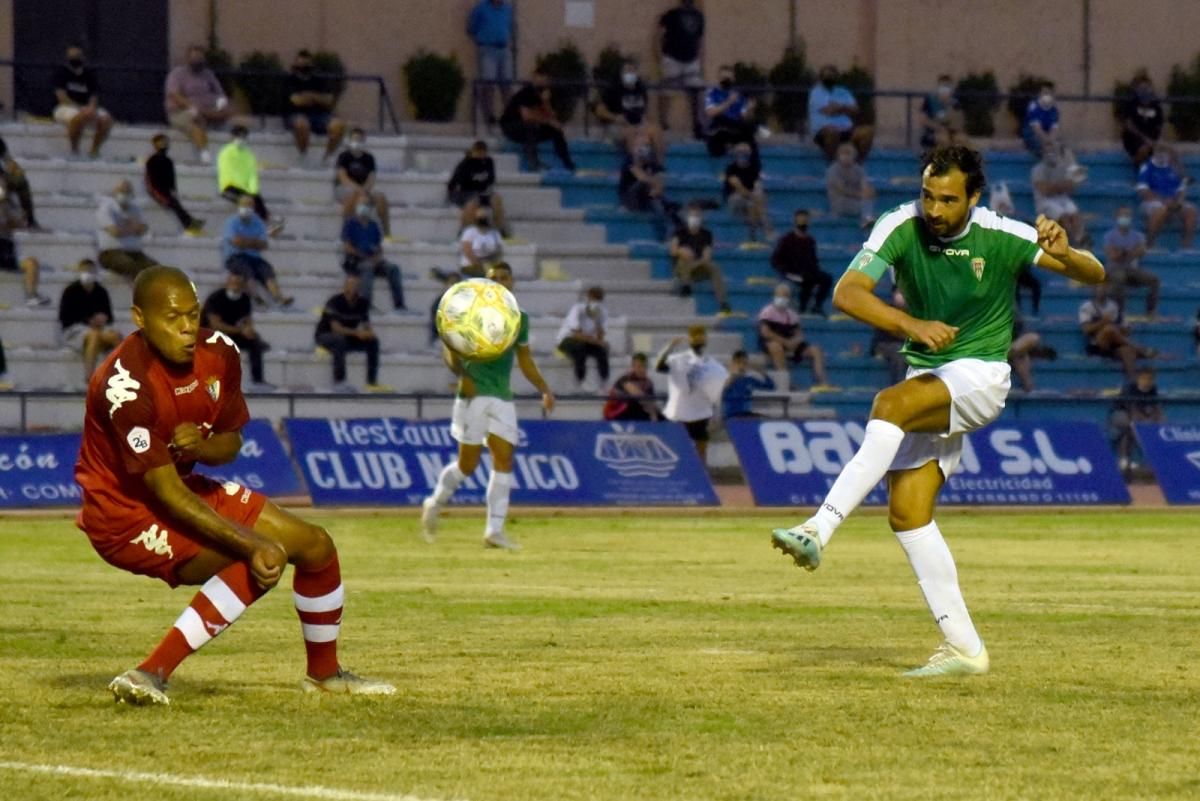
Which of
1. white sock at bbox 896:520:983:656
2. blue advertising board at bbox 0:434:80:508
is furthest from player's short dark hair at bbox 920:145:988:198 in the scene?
blue advertising board at bbox 0:434:80:508

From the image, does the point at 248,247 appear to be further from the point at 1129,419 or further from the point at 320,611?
the point at 320,611

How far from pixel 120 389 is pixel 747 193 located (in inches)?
1123

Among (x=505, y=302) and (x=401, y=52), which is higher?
(x=401, y=52)

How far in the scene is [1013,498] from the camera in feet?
94.0

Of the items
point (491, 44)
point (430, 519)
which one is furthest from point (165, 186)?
point (430, 519)

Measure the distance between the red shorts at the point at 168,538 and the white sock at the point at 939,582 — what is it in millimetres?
3077

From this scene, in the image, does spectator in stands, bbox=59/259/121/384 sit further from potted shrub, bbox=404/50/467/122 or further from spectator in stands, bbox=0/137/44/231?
potted shrub, bbox=404/50/467/122

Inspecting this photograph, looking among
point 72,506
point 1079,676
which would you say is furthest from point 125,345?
point 72,506

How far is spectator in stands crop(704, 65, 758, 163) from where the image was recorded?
123 feet

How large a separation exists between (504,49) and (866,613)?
24.8 metres

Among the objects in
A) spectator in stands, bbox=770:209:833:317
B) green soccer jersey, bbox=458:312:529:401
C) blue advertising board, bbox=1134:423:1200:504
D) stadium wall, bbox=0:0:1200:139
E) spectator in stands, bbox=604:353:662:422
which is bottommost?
blue advertising board, bbox=1134:423:1200:504

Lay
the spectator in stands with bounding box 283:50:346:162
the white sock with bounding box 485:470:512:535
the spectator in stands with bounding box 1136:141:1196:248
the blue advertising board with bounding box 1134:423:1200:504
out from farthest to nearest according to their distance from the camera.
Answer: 1. the spectator in stands with bounding box 1136:141:1196:248
2. the spectator in stands with bounding box 283:50:346:162
3. the blue advertising board with bounding box 1134:423:1200:504
4. the white sock with bounding box 485:470:512:535

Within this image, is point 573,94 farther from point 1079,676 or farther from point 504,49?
point 1079,676

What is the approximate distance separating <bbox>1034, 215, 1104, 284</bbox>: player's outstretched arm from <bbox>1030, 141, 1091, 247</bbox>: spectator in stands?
2787 centimetres
